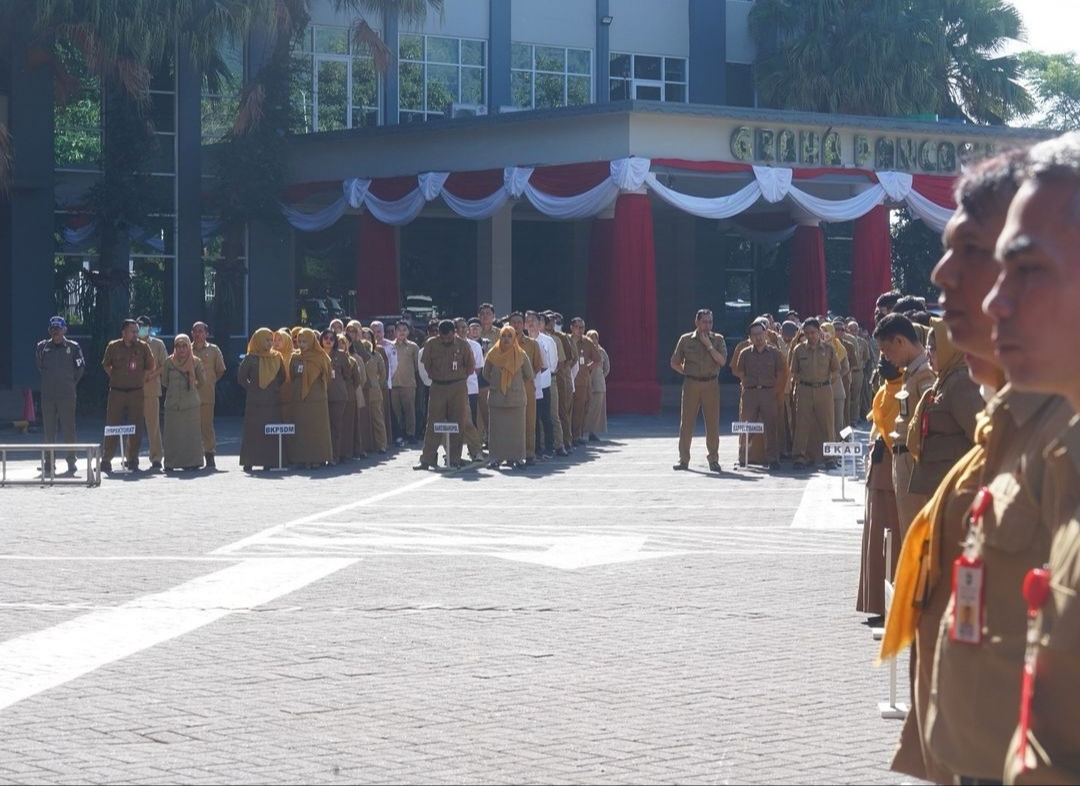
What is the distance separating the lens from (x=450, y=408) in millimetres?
23172

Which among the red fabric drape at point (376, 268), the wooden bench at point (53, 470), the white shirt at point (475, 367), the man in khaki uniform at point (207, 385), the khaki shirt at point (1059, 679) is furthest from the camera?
the red fabric drape at point (376, 268)

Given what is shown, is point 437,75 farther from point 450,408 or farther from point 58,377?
point 58,377

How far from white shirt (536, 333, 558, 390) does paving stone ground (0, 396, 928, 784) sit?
6.34 meters

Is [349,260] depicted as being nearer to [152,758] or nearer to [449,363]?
[449,363]

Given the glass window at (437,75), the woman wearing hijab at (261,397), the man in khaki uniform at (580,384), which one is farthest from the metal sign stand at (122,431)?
the glass window at (437,75)

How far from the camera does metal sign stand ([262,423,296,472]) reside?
73.2 ft

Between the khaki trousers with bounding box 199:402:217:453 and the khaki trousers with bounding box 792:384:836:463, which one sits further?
the khaki trousers with bounding box 199:402:217:453

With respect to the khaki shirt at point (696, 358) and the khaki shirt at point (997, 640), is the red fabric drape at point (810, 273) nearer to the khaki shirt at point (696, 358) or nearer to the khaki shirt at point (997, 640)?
the khaki shirt at point (696, 358)

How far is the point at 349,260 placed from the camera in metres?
44.2

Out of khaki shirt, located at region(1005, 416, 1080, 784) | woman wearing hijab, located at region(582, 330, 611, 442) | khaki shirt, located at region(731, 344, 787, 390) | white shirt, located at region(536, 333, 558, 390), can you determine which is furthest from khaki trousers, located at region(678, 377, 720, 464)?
khaki shirt, located at region(1005, 416, 1080, 784)

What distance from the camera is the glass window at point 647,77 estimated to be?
150 ft

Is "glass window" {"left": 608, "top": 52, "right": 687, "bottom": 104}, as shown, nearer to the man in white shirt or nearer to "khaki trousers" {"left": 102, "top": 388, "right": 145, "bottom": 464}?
the man in white shirt

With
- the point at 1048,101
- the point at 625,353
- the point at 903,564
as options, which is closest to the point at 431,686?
the point at 903,564

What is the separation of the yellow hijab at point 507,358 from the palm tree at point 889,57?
76.2 ft
